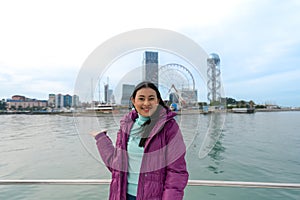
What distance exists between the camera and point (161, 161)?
0.94 m

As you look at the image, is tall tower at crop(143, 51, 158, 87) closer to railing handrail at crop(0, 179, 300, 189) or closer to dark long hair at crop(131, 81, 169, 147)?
dark long hair at crop(131, 81, 169, 147)

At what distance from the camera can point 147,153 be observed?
95cm

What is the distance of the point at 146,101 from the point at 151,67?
411 millimetres

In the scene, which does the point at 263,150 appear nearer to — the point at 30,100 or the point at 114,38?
the point at 114,38

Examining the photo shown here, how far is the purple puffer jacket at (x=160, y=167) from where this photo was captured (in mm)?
926

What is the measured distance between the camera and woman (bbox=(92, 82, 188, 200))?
3.05 ft

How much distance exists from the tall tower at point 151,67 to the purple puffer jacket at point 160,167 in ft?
1.22

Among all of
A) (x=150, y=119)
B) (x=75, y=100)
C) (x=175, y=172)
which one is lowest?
(x=175, y=172)

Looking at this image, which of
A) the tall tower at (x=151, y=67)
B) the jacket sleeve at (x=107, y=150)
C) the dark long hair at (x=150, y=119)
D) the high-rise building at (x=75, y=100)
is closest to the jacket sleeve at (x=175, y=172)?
the dark long hair at (x=150, y=119)

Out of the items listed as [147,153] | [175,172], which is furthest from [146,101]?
[175,172]

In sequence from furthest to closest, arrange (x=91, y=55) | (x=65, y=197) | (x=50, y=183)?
(x=65, y=197) < (x=50, y=183) < (x=91, y=55)

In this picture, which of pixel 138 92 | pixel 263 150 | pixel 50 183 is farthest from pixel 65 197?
pixel 263 150

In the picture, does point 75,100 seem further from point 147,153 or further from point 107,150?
point 147,153

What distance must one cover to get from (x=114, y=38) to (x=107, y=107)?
18.1 inches
